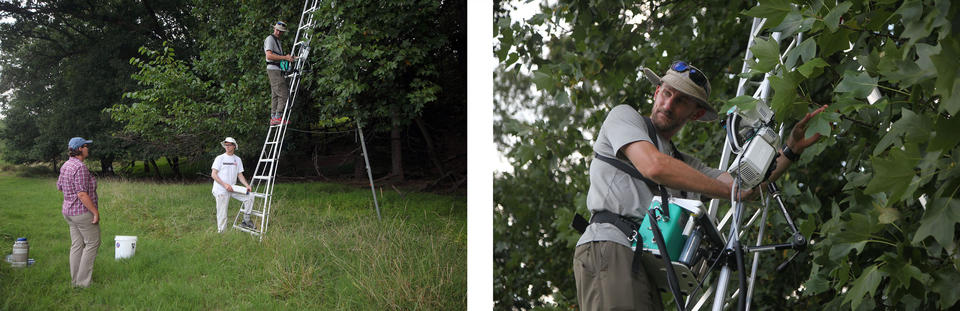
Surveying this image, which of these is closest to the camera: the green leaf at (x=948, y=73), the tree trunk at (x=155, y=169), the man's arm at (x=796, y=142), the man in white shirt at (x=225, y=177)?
the green leaf at (x=948, y=73)

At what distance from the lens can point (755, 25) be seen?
1911 mm

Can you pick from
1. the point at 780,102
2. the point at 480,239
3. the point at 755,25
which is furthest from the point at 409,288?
the point at 780,102

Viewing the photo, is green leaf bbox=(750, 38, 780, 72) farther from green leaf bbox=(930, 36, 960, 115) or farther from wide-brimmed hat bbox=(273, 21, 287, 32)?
wide-brimmed hat bbox=(273, 21, 287, 32)

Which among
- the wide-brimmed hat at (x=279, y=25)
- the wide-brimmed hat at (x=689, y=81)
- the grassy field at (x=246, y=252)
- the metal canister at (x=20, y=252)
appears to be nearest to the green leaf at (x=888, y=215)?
the wide-brimmed hat at (x=689, y=81)

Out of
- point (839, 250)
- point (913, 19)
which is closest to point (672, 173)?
point (839, 250)

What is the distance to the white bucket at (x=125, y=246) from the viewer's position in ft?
7.01

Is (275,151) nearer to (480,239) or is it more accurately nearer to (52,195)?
(52,195)

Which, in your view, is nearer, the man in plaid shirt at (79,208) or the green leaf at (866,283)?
the green leaf at (866,283)

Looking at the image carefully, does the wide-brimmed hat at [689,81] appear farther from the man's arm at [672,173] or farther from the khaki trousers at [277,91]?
the khaki trousers at [277,91]

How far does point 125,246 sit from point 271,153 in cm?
54

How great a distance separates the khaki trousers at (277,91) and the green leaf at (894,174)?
6.48 feet

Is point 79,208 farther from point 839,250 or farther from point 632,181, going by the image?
point 839,250

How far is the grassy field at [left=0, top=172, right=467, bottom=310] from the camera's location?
2.02 meters

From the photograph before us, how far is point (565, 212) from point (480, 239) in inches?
15.6
